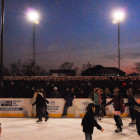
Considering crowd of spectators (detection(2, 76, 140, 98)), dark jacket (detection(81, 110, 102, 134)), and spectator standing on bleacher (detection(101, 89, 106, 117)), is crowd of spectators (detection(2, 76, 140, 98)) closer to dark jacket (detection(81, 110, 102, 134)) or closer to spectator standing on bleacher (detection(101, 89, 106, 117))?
spectator standing on bleacher (detection(101, 89, 106, 117))

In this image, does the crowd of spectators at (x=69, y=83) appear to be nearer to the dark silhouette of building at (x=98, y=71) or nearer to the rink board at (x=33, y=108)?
the rink board at (x=33, y=108)

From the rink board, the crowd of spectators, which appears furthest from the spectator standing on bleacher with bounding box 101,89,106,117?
the crowd of spectators

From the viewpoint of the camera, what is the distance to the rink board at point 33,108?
12453 mm

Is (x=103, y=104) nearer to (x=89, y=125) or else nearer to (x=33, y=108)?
(x=33, y=108)

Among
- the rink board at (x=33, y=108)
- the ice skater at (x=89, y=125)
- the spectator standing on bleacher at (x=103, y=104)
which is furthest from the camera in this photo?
the rink board at (x=33, y=108)

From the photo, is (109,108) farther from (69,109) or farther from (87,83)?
(87,83)

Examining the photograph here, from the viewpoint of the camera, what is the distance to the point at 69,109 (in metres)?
12.5

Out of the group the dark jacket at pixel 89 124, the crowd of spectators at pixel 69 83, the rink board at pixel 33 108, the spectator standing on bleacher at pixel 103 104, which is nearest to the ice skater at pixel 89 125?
the dark jacket at pixel 89 124

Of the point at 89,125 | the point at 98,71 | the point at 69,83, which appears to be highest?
the point at 98,71

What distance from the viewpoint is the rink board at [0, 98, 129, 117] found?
490 inches

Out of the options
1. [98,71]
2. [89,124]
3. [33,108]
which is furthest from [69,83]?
[98,71]

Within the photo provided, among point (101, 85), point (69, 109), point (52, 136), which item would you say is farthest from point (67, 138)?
point (101, 85)

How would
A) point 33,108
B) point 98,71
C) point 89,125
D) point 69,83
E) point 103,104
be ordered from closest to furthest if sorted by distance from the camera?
point 89,125 → point 103,104 → point 33,108 → point 69,83 → point 98,71

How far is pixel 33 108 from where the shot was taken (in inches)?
496
